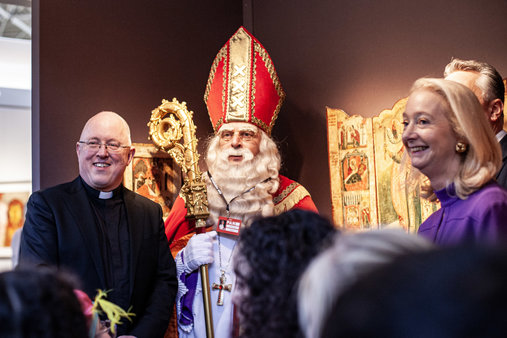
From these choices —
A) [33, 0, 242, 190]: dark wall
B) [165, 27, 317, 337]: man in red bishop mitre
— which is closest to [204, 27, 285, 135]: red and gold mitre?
[165, 27, 317, 337]: man in red bishop mitre

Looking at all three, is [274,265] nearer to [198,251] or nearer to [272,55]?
[198,251]

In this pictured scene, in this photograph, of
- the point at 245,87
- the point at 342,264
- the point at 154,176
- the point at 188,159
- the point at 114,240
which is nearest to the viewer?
the point at 342,264

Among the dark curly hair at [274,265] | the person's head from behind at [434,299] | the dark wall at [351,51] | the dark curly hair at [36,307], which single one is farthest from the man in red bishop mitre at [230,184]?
the person's head from behind at [434,299]

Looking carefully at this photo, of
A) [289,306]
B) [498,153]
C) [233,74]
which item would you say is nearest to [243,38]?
[233,74]

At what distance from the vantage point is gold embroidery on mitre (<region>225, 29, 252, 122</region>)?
411 centimetres

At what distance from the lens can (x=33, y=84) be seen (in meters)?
3.91

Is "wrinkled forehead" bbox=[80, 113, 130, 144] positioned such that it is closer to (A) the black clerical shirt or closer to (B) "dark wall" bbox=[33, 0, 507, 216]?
(A) the black clerical shirt

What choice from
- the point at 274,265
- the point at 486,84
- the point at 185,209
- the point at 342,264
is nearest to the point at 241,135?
the point at 185,209

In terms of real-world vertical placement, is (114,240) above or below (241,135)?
below

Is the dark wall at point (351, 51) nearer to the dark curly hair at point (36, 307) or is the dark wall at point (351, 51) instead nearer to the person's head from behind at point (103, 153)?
the person's head from behind at point (103, 153)

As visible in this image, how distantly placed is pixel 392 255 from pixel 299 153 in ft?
14.0

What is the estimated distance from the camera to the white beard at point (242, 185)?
12.5 ft

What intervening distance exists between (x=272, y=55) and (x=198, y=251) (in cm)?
231

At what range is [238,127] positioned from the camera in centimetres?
408
